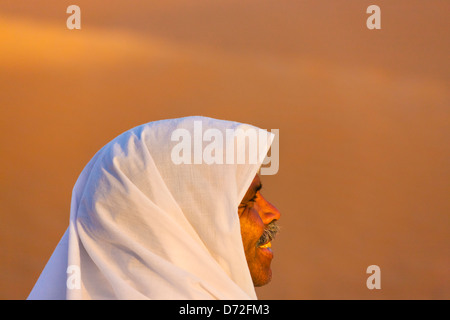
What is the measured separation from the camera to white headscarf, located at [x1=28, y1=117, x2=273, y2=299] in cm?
129

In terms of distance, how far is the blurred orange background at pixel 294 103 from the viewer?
4.25m

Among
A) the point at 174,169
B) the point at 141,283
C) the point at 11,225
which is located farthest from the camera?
the point at 11,225

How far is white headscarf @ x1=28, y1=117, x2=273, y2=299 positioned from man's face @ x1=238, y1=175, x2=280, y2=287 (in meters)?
0.22

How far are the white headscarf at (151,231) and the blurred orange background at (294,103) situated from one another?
2.85 metres

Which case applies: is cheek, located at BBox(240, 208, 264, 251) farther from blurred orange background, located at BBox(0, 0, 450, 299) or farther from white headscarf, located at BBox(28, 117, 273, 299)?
blurred orange background, located at BBox(0, 0, 450, 299)

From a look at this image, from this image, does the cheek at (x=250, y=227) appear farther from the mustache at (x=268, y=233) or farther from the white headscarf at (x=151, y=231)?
the white headscarf at (x=151, y=231)

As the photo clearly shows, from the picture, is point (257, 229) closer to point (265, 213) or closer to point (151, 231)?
point (265, 213)

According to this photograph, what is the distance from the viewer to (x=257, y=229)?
171 centimetres

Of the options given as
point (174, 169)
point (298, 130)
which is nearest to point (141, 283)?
point (174, 169)

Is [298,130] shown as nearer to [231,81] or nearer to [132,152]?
[231,81]

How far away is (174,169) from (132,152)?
112 mm

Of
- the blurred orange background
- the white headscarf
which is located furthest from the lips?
the blurred orange background

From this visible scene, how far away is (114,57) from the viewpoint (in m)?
4.51

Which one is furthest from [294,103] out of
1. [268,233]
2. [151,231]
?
[151,231]
